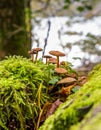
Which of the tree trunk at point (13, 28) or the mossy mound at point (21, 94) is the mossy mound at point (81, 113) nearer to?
the mossy mound at point (21, 94)

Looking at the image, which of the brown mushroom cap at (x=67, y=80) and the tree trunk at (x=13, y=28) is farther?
the tree trunk at (x=13, y=28)

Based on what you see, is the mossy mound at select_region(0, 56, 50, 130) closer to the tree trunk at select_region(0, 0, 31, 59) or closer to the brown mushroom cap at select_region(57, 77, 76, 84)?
the brown mushroom cap at select_region(57, 77, 76, 84)

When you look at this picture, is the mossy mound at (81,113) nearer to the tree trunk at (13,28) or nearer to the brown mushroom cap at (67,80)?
the brown mushroom cap at (67,80)

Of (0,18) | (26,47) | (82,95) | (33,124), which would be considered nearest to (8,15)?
(0,18)

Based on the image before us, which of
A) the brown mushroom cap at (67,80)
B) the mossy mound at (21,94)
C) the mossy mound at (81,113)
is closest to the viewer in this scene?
the mossy mound at (81,113)

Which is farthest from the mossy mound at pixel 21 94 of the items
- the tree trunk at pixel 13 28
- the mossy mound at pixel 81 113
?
the tree trunk at pixel 13 28

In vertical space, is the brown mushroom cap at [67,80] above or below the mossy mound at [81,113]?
above

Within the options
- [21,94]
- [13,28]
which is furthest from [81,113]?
[13,28]

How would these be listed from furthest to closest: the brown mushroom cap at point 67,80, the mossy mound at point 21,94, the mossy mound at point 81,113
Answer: the brown mushroom cap at point 67,80
the mossy mound at point 21,94
the mossy mound at point 81,113

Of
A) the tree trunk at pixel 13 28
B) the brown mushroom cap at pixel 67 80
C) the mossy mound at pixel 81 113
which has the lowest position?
the mossy mound at pixel 81 113

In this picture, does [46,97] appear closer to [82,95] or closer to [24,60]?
[24,60]
